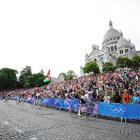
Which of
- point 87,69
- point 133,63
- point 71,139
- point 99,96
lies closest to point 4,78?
point 87,69

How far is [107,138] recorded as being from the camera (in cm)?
907

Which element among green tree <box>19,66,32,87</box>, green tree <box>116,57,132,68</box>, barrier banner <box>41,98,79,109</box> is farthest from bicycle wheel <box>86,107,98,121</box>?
green tree <box>19,66,32,87</box>

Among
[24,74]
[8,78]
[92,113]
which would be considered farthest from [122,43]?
[92,113]

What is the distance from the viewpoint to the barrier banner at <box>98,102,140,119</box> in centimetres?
1472

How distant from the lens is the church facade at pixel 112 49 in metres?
142

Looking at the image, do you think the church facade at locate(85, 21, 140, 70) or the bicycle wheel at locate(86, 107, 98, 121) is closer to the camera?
the bicycle wheel at locate(86, 107, 98, 121)

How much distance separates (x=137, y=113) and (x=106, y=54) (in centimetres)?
12647

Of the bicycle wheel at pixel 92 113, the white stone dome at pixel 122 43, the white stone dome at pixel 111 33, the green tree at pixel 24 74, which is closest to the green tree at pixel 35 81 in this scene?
the green tree at pixel 24 74

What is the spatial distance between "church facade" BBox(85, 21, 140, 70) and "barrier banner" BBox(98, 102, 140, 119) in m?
121

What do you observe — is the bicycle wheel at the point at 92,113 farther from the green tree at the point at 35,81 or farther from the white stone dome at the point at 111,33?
the white stone dome at the point at 111,33

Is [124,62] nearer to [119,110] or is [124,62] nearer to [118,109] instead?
[118,109]

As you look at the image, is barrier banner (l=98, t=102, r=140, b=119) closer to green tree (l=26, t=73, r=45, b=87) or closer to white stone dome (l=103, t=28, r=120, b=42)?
green tree (l=26, t=73, r=45, b=87)

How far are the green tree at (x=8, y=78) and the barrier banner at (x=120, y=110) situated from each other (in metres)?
111

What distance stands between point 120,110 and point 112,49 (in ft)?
469
